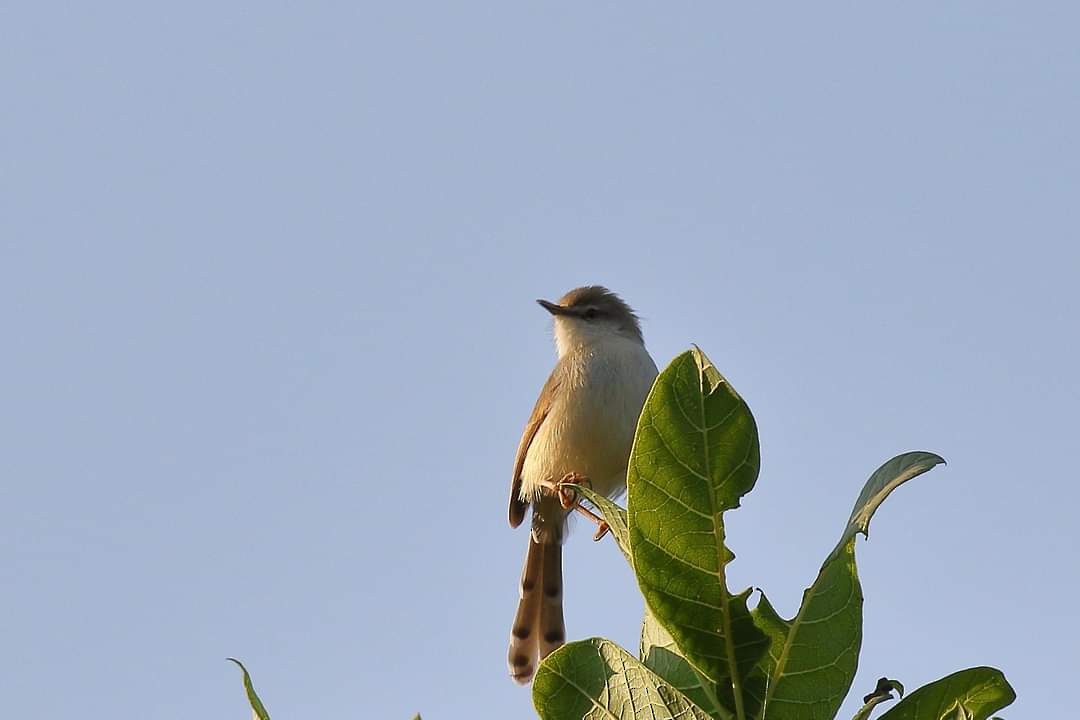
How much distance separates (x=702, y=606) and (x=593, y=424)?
6.01m

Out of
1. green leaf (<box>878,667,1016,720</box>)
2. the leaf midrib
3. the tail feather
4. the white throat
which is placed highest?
the white throat

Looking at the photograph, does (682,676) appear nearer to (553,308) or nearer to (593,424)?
(593,424)

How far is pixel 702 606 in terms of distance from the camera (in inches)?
64.6

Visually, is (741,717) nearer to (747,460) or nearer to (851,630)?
(851,630)

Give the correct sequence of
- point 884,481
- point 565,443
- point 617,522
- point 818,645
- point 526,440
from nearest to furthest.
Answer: point 818,645 < point 884,481 < point 617,522 < point 565,443 < point 526,440

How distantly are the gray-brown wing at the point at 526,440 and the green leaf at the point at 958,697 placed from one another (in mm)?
6522

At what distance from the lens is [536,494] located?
8.26 meters

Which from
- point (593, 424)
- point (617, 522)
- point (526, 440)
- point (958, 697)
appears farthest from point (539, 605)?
point (958, 697)

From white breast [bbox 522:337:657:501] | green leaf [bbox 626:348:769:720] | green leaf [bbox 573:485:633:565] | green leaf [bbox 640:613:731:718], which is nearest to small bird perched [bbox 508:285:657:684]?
white breast [bbox 522:337:657:501]

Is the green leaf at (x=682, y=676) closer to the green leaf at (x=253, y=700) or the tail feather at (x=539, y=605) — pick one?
the green leaf at (x=253, y=700)

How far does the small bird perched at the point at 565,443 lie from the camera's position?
303 inches

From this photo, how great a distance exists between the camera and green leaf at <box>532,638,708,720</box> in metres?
1.60

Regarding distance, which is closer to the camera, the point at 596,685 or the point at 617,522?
the point at 596,685

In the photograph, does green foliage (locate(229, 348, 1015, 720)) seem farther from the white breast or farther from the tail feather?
the tail feather
